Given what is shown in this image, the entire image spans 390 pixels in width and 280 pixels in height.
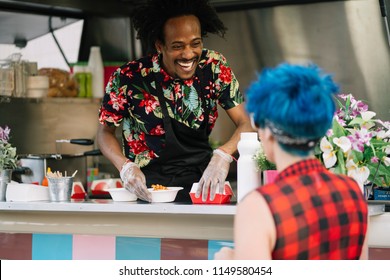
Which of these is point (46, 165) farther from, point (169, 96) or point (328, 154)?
point (328, 154)

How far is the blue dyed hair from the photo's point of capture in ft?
6.56

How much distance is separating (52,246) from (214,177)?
0.85 meters

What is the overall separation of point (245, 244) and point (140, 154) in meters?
2.21

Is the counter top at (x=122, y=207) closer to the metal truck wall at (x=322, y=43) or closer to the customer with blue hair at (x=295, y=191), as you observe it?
the customer with blue hair at (x=295, y=191)

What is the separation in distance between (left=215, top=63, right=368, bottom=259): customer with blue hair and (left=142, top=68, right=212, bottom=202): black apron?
1.92 metres

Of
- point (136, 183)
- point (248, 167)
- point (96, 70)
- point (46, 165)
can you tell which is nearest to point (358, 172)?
point (248, 167)

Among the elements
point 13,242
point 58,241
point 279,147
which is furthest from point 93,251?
point 279,147

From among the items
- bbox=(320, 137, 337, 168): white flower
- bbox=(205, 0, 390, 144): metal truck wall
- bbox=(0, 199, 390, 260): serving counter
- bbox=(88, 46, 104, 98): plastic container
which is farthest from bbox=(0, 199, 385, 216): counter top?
bbox=(88, 46, 104, 98): plastic container

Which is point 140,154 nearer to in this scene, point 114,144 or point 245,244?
point 114,144

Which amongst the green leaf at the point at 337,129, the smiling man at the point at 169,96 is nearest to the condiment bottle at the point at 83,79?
the smiling man at the point at 169,96

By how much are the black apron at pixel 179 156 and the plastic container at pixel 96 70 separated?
7.71ft

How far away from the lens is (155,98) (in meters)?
4.03

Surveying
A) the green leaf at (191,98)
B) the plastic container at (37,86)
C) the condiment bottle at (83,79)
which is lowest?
the green leaf at (191,98)

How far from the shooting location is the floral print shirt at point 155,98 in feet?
13.2
